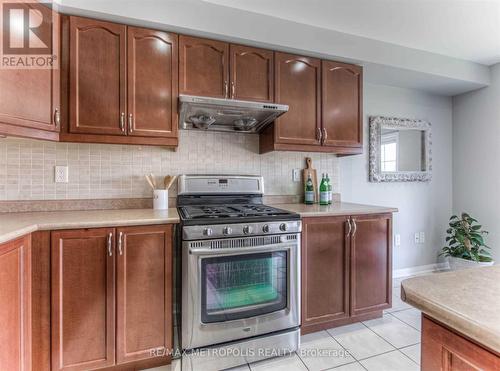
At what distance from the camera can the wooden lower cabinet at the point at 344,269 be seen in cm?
200

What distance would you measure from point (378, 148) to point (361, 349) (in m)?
2.09

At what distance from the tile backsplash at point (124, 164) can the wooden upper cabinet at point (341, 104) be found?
380 millimetres

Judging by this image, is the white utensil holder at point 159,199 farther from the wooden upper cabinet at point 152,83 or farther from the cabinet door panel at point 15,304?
the cabinet door panel at point 15,304

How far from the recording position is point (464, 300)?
648mm

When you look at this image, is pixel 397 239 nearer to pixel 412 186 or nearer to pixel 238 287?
pixel 412 186

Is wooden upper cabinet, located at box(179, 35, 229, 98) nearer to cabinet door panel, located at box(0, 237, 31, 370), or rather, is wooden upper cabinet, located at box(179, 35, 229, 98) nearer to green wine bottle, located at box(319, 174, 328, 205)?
green wine bottle, located at box(319, 174, 328, 205)

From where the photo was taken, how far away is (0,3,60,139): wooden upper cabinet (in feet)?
4.93

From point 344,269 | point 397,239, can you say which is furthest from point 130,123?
point 397,239

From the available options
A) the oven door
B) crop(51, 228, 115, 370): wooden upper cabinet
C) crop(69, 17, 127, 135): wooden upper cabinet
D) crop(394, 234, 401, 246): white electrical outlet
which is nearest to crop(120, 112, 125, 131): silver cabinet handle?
crop(69, 17, 127, 135): wooden upper cabinet

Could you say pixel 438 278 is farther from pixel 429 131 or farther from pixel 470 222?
pixel 429 131

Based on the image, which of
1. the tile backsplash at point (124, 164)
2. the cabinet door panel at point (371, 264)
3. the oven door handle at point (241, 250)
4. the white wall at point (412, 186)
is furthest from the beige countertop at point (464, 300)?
the white wall at point (412, 186)

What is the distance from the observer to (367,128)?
3.04 meters
